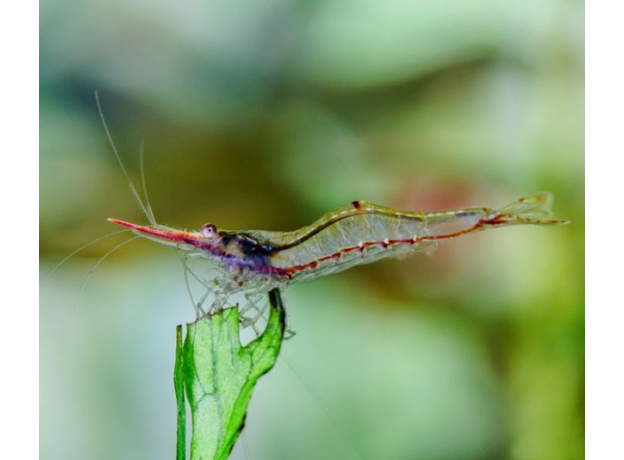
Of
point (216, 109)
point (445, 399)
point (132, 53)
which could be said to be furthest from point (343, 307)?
point (132, 53)

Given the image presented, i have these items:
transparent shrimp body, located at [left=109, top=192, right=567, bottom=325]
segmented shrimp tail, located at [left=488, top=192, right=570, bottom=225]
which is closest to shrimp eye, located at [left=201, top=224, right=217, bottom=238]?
transparent shrimp body, located at [left=109, top=192, right=567, bottom=325]

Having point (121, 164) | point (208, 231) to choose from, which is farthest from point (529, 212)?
point (121, 164)

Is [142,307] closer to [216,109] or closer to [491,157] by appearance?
[216,109]

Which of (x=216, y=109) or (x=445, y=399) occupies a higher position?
(x=216, y=109)

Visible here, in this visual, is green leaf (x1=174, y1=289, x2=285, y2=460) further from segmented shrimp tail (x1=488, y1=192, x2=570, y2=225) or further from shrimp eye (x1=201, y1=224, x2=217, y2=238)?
segmented shrimp tail (x1=488, y1=192, x2=570, y2=225)

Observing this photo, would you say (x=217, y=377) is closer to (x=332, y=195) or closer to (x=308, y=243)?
(x=308, y=243)
